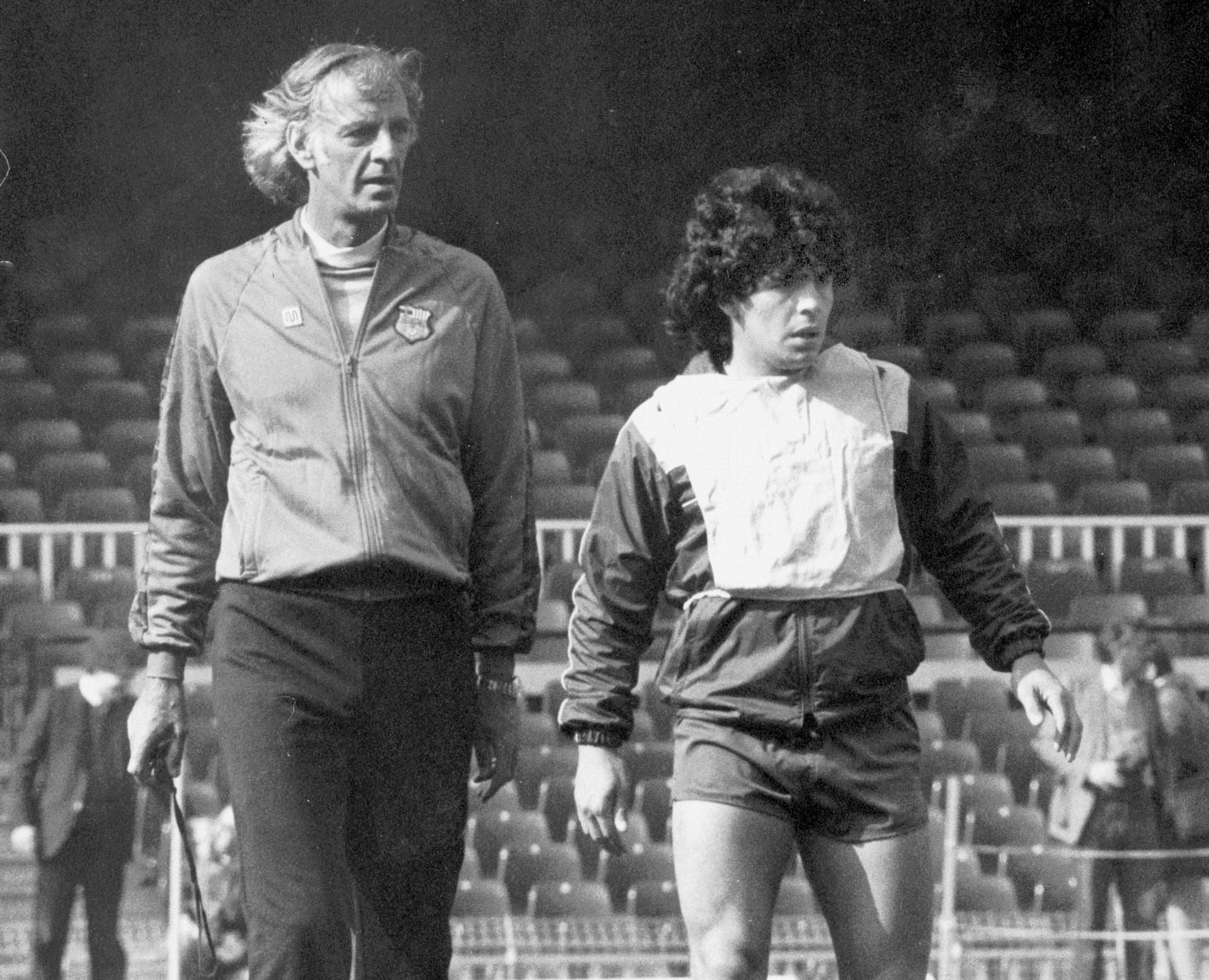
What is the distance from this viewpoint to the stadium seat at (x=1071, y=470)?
9000mm

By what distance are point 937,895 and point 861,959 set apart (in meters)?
4.66

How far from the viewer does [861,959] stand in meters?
2.21

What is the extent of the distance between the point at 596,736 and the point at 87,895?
13.1 feet

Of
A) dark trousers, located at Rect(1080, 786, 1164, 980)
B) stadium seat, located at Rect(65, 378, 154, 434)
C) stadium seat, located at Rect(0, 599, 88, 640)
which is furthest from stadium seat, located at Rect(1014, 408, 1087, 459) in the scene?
stadium seat, located at Rect(0, 599, 88, 640)

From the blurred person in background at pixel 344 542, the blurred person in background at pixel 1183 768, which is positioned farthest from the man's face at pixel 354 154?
the blurred person in background at pixel 1183 768

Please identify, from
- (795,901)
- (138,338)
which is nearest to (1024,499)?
(795,901)

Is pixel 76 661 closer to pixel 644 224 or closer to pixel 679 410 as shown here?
pixel 644 224

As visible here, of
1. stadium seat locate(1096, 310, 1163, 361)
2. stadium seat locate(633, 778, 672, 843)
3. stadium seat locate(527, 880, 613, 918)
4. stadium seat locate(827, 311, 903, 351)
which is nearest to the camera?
stadium seat locate(827, 311, 903, 351)

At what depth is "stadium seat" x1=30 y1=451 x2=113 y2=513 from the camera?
8.73 m

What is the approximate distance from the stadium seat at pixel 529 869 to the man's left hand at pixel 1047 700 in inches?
190

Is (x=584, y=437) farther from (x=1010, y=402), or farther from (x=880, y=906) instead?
(x=880, y=906)

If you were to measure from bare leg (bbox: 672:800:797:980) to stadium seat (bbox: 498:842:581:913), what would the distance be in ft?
15.9

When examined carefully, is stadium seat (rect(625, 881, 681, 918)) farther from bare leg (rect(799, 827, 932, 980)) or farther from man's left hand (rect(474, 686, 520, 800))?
bare leg (rect(799, 827, 932, 980))

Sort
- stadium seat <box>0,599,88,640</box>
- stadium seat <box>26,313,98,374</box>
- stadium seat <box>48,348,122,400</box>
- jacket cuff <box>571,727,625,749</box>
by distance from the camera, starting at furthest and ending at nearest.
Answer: stadium seat <box>26,313,98,374</box>
stadium seat <box>48,348,122,400</box>
stadium seat <box>0,599,88,640</box>
jacket cuff <box>571,727,625,749</box>
